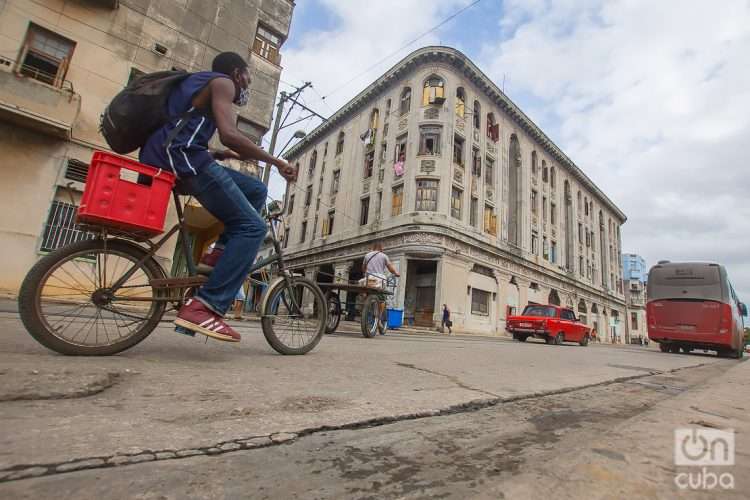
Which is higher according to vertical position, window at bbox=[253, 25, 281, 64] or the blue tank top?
window at bbox=[253, 25, 281, 64]

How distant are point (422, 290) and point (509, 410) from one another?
18377 mm

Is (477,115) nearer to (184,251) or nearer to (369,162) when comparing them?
(369,162)

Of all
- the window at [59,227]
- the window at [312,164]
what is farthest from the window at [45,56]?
the window at [312,164]

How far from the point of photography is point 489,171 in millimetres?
23734

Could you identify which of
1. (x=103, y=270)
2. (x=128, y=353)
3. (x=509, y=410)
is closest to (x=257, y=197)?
(x=103, y=270)

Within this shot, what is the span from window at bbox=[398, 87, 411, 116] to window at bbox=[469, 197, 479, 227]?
7.06 m

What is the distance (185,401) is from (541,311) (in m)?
15.0

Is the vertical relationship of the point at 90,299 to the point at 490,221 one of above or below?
below

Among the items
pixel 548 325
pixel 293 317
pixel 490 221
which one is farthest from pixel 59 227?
pixel 490 221

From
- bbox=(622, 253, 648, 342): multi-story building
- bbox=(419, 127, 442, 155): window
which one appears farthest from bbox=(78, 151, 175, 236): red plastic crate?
bbox=(622, 253, 648, 342): multi-story building

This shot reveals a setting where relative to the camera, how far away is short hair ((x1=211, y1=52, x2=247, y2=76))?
239cm

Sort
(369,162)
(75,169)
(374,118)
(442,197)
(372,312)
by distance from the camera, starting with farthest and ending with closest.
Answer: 1. (374,118)
2. (369,162)
3. (442,197)
4. (75,169)
5. (372,312)

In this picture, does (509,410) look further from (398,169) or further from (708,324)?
(398,169)

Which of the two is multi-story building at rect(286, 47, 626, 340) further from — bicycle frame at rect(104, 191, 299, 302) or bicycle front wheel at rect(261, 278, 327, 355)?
bicycle frame at rect(104, 191, 299, 302)
